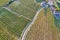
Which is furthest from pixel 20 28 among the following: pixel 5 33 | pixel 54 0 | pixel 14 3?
pixel 54 0

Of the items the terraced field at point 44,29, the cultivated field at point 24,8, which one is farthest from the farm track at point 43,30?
the cultivated field at point 24,8

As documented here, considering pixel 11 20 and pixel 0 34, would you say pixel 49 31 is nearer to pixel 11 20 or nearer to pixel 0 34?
pixel 11 20

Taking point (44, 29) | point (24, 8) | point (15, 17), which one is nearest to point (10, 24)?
point (15, 17)

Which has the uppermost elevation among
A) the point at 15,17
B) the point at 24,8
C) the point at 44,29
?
the point at 15,17

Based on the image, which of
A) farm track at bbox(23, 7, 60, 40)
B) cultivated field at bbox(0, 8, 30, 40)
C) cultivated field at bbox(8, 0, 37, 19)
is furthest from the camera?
cultivated field at bbox(8, 0, 37, 19)

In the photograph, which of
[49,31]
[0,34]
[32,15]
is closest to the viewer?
[0,34]

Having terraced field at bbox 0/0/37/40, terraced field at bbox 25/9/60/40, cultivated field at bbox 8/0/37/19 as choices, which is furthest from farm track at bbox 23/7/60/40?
cultivated field at bbox 8/0/37/19

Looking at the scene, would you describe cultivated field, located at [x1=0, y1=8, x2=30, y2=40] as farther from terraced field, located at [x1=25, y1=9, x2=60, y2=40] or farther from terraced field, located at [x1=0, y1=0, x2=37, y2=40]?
terraced field, located at [x1=25, y1=9, x2=60, y2=40]

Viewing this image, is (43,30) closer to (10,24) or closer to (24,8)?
(10,24)

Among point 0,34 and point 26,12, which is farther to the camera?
point 26,12
